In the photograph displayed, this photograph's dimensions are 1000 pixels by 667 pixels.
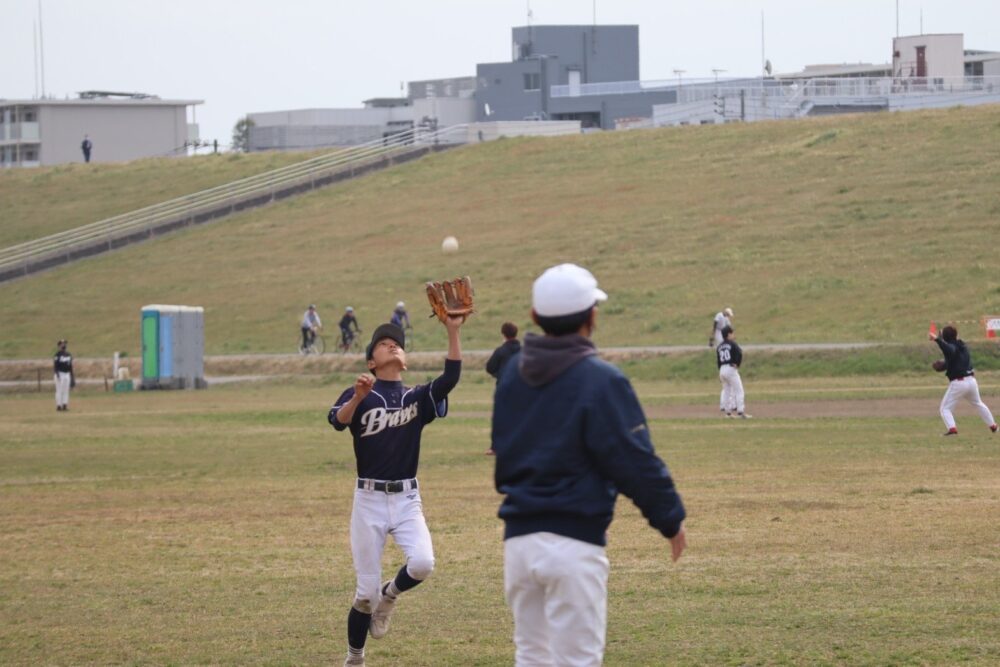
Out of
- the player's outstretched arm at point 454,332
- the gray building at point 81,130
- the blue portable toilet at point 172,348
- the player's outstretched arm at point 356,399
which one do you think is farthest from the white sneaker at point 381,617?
the gray building at point 81,130

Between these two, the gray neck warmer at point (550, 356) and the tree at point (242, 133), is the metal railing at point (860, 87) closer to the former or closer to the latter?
the tree at point (242, 133)

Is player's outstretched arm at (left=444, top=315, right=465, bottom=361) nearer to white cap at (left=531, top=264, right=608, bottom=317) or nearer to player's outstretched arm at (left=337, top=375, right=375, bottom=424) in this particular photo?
player's outstretched arm at (left=337, top=375, right=375, bottom=424)

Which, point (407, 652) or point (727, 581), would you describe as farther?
point (727, 581)

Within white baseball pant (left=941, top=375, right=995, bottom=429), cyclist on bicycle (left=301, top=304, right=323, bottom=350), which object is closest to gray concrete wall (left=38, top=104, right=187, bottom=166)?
cyclist on bicycle (left=301, top=304, right=323, bottom=350)

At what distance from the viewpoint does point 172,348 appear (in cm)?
4488

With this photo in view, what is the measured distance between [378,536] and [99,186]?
81.3m

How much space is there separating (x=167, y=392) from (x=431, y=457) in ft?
72.6

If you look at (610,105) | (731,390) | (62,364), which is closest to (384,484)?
(731,390)

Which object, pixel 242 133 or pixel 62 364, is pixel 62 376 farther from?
pixel 242 133

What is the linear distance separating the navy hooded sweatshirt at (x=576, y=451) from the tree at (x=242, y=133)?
123m

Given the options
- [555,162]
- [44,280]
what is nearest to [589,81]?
[555,162]

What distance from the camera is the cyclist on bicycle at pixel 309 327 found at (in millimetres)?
51812

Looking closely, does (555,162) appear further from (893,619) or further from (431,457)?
(893,619)

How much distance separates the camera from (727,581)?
39.5 ft
